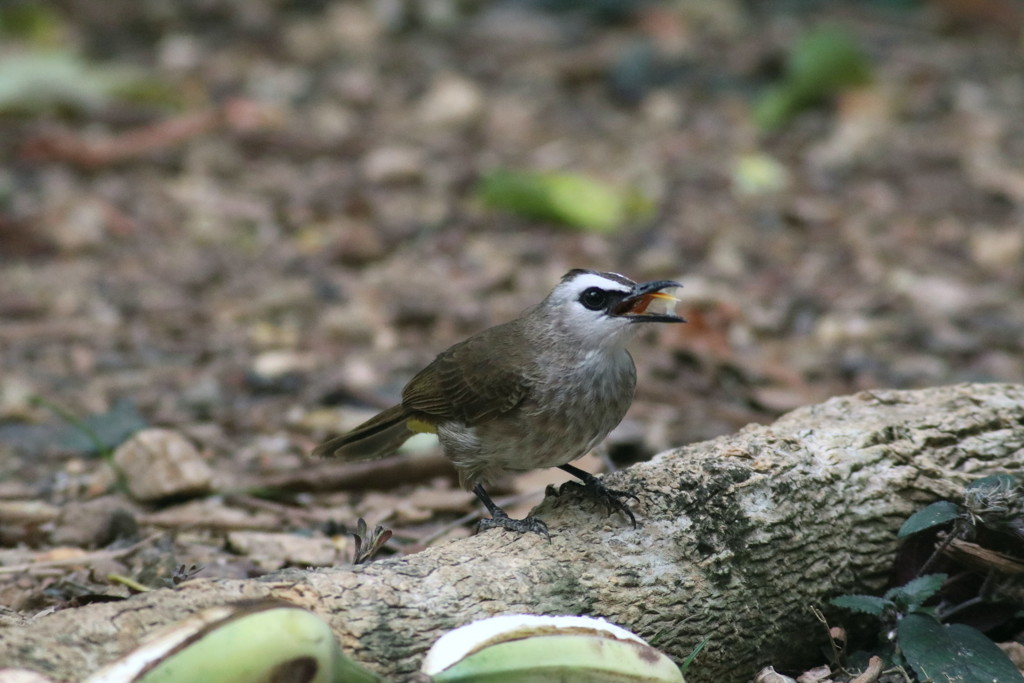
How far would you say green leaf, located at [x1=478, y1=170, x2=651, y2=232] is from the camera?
8.59 metres

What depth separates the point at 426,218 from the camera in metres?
8.88

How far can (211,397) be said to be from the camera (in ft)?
20.9

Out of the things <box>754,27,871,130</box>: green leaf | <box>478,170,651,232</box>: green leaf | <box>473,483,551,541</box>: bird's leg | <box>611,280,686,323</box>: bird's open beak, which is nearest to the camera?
<box>473,483,551,541</box>: bird's leg

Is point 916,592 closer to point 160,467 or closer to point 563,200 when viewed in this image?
point 160,467

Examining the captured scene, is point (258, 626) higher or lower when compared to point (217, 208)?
higher

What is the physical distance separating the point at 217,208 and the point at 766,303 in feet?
13.8

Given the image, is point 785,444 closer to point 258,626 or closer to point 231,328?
point 258,626

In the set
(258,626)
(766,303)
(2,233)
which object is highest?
(258,626)

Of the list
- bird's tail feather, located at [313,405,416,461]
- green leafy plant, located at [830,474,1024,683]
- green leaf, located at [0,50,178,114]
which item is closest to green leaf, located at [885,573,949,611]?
green leafy plant, located at [830,474,1024,683]

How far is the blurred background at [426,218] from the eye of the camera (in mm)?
5680

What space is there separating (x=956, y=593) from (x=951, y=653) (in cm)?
46

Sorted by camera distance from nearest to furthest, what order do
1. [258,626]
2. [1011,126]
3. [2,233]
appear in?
[258,626] → [2,233] → [1011,126]

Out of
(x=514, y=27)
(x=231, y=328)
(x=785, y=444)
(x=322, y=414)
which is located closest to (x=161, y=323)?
(x=231, y=328)

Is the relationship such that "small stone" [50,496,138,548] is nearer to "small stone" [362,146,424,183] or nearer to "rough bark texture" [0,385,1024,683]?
"rough bark texture" [0,385,1024,683]
